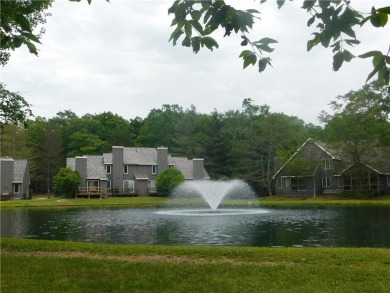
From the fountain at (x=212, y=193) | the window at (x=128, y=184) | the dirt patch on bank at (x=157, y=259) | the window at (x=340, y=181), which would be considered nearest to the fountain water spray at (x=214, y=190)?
the fountain at (x=212, y=193)

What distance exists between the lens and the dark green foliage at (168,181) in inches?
2041

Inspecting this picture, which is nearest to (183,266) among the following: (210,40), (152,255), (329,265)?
(152,255)

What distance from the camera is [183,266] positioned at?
9297 millimetres

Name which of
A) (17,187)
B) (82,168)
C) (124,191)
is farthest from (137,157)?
(17,187)

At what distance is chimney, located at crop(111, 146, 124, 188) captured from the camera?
58.4 m

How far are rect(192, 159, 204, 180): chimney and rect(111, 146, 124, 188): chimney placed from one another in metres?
10.4


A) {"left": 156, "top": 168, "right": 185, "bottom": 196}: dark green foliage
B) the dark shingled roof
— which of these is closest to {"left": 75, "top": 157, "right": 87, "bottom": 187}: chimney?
the dark shingled roof

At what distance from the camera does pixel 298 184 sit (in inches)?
2202

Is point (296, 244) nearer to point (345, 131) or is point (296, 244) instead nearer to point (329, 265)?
point (329, 265)

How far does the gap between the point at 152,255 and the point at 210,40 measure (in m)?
8.18

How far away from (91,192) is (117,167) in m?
6.40

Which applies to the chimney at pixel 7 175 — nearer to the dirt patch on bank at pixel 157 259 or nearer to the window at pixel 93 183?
the window at pixel 93 183

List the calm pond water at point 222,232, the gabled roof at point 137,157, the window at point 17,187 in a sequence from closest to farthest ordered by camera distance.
Answer: the calm pond water at point 222,232, the window at point 17,187, the gabled roof at point 137,157

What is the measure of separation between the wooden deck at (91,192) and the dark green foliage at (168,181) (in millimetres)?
7307
